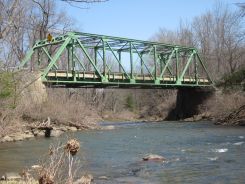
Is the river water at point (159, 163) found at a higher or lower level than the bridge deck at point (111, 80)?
lower

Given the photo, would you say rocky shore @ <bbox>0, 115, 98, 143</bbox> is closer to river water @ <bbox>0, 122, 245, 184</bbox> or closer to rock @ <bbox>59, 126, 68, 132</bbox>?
rock @ <bbox>59, 126, 68, 132</bbox>

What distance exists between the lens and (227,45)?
75.3 m

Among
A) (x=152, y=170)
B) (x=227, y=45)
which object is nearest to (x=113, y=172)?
(x=152, y=170)

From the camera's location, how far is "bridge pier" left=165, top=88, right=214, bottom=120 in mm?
70188

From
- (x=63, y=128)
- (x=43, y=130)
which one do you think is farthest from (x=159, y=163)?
(x=63, y=128)

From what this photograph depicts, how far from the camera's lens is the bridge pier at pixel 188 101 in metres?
70.2

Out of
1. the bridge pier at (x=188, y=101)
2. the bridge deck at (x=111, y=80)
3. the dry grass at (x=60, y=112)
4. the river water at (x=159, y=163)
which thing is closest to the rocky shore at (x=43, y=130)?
the dry grass at (x=60, y=112)

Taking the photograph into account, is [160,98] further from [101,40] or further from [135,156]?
[135,156]

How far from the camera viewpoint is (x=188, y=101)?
72.0m

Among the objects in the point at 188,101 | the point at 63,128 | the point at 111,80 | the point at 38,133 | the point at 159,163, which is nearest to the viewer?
the point at 159,163

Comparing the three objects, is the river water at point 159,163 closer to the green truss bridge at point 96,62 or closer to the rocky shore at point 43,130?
the rocky shore at point 43,130

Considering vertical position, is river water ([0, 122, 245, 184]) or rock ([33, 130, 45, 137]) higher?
river water ([0, 122, 245, 184])

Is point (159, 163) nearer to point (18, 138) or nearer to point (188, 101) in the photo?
point (18, 138)

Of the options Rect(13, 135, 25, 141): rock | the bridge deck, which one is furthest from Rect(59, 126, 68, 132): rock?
the bridge deck
